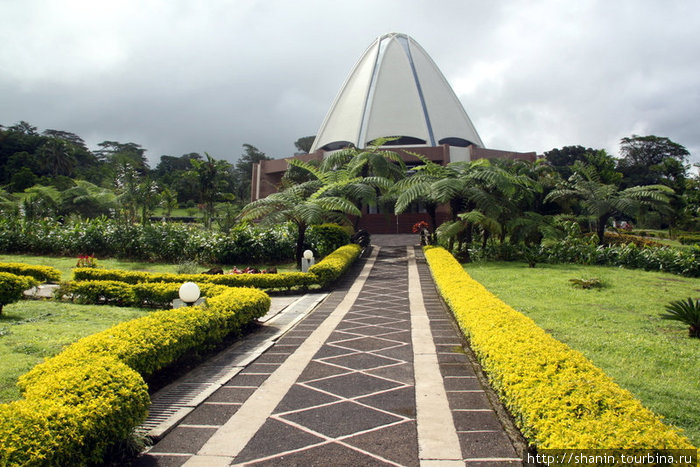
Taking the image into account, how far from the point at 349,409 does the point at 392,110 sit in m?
35.1

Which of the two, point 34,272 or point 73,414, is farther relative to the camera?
point 34,272

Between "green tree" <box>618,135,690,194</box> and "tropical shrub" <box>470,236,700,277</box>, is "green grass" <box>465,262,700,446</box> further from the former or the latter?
"green tree" <box>618,135,690,194</box>

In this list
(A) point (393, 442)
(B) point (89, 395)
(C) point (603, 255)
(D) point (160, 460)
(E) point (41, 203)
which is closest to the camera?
(B) point (89, 395)

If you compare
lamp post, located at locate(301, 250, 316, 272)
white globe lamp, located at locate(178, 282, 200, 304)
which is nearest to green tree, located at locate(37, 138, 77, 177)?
lamp post, located at locate(301, 250, 316, 272)

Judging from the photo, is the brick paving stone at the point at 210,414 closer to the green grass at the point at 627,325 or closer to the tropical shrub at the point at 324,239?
the green grass at the point at 627,325

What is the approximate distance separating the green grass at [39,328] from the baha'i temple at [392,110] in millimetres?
24395

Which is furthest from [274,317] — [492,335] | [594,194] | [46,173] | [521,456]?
[46,173]

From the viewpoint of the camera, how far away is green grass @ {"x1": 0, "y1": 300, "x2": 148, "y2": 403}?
13.8 ft

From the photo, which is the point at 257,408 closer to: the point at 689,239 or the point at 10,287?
the point at 10,287

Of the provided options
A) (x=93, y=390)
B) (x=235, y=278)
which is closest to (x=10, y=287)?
(x=235, y=278)

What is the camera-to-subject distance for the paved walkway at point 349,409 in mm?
3014

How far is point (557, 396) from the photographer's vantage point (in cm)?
291

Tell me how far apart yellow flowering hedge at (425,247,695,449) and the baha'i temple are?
90.4ft

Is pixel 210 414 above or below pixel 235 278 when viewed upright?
below
